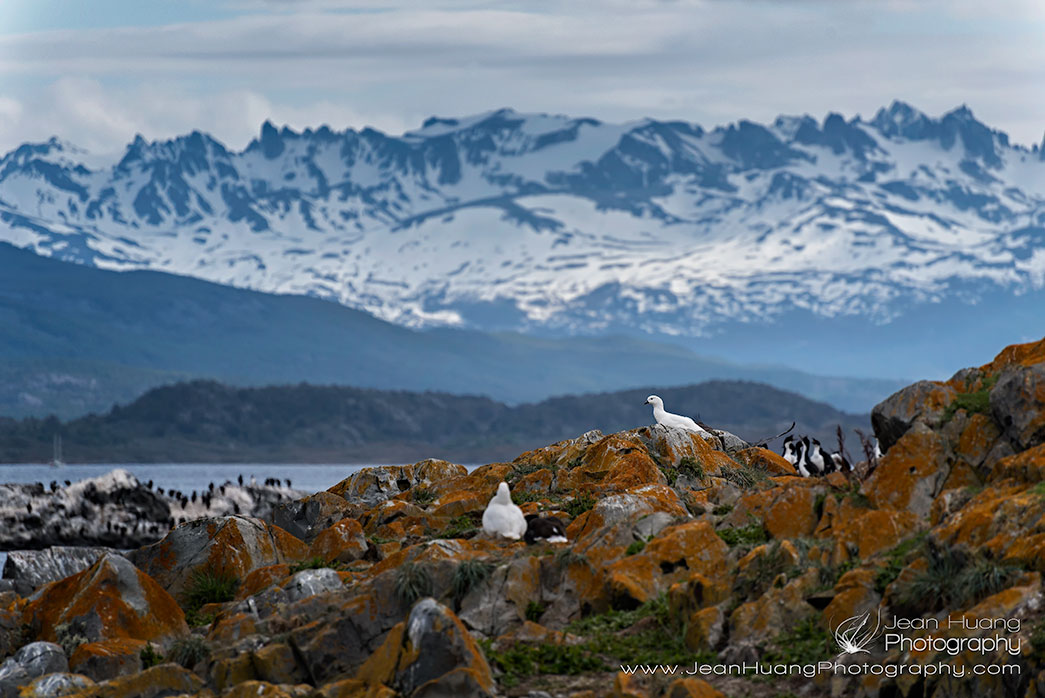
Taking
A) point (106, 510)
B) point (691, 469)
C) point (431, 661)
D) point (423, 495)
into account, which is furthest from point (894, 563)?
point (106, 510)

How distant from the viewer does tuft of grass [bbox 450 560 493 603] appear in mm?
21984

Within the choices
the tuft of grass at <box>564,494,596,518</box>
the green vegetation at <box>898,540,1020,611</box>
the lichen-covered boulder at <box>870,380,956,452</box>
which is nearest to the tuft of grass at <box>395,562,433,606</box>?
the tuft of grass at <box>564,494,596,518</box>

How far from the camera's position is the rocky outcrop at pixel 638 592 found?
1894 cm

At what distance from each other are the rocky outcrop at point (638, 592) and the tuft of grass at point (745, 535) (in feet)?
0.16

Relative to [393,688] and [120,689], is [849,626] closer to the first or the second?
[393,688]

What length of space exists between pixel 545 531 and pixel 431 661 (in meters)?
6.37

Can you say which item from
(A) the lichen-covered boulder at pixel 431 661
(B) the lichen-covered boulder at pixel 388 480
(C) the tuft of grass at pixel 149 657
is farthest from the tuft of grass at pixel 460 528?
(A) the lichen-covered boulder at pixel 431 661

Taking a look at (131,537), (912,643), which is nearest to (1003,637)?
(912,643)

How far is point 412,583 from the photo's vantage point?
21.5 meters

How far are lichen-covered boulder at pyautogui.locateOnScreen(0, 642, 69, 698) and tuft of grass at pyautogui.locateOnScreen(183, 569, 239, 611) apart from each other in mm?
4524

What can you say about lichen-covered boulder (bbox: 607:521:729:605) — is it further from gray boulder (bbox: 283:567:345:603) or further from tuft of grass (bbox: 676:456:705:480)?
tuft of grass (bbox: 676:456:705:480)

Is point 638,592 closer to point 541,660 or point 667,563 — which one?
point 667,563

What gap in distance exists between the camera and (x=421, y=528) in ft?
95.0

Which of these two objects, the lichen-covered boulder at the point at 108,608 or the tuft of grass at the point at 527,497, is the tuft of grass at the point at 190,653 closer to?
the lichen-covered boulder at the point at 108,608
